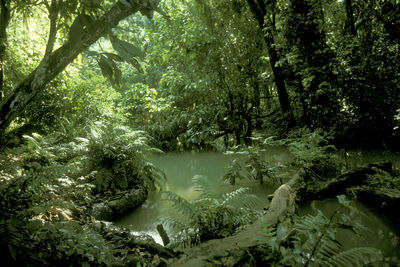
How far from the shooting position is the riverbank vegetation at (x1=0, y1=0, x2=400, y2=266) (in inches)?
63.9

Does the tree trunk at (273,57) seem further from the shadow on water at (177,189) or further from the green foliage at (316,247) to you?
the green foliage at (316,247)

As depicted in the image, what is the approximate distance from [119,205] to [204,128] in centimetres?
571

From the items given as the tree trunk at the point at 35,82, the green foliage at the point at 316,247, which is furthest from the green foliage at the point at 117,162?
the green foliage at the point at 316,247

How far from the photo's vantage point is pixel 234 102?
9.00 meters

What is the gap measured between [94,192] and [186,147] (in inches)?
241

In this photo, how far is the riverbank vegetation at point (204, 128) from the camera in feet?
5.32

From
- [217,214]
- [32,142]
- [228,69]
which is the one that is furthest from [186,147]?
[217,214]

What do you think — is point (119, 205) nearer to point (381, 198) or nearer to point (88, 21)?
point (88, 21)

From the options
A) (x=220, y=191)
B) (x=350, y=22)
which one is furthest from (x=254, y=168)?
(x=350, y=22)

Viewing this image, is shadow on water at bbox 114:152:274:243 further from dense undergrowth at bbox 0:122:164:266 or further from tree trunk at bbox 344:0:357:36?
tree trunk at bbox 344:0:357:36

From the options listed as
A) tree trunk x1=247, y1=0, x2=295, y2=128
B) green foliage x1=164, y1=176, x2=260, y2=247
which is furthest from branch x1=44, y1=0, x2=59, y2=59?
tree trunk x1=247, y1=0, x2=295, y2=128

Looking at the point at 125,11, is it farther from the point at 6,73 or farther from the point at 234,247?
the point at 6,73

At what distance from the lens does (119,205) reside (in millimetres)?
3668

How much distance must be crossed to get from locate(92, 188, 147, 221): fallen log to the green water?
4.0 inches
